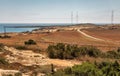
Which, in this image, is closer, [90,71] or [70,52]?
[90,71]

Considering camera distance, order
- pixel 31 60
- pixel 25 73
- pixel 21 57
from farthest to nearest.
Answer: pixel 21 57 < pixel 31 60 < pixel 25 73

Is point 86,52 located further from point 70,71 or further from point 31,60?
point 70,71

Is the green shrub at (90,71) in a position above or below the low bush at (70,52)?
above

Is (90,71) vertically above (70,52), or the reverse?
(90,71)

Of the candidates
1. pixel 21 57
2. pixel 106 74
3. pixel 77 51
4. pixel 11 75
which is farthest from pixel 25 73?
pixel 77 51

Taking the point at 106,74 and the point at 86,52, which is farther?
the point at 86,52

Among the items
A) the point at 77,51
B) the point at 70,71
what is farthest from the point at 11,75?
the point at 77,51

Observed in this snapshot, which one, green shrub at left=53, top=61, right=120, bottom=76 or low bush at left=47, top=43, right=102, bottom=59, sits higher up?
green shrub at left=53, top=61, right=120, bottom=76

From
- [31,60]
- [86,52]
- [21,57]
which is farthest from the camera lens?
[86,52]

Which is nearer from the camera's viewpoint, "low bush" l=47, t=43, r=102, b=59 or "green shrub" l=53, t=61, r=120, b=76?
"green shrub" l=53, t=61, r=120, b=76

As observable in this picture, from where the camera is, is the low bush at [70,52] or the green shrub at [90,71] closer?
the green shrub at [90,71]

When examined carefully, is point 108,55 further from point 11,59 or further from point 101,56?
point 11,59
